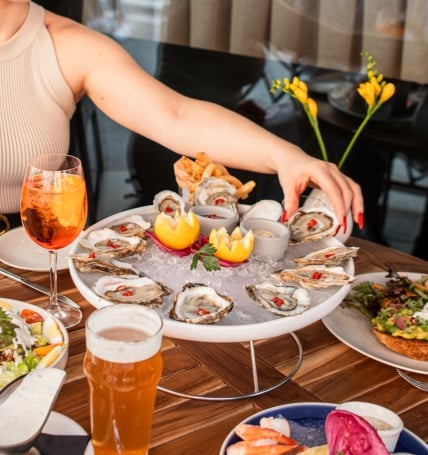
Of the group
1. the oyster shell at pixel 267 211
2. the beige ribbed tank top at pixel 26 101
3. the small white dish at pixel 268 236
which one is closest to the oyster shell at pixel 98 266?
the small white dish at pixel 268 236

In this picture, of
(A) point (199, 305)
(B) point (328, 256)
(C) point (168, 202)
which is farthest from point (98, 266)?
(B) point (328, 256)

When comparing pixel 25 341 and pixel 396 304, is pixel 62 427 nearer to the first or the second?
pixel 25 341

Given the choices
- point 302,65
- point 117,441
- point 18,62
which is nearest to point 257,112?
point 302,65

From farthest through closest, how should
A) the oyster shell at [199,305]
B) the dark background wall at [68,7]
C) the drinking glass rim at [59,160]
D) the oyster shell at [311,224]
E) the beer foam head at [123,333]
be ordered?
the dark background wall at [68,7], the oyster shell at [311,224], the drinking glass rim at [59,160], the oyster shell at [199,305], the beer foam head at [123,333]

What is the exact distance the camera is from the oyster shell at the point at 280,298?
3.66 ft

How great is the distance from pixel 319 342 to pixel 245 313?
0.79ft

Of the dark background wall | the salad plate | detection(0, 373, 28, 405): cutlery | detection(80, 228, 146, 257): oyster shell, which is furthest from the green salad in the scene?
the dark background wall

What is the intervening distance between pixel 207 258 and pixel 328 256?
0.77 ft

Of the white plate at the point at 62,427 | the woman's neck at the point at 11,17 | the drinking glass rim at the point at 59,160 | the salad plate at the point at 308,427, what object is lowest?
the white plate at the point at 62,427

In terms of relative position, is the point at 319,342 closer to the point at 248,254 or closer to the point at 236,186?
the point at 248,254

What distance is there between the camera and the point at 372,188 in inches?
125

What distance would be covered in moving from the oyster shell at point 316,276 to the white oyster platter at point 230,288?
0.04 feet

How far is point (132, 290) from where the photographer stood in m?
1.14

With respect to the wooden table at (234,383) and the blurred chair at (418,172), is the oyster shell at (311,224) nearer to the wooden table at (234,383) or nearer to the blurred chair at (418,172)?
the wooden table at (234,383)
